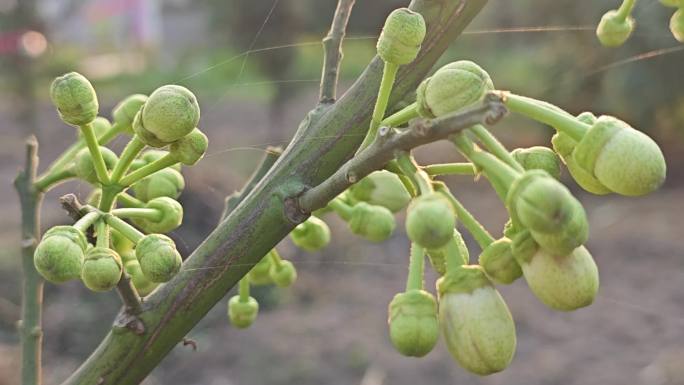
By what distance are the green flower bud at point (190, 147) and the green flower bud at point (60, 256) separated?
10cm

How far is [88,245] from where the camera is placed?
0.67 metres

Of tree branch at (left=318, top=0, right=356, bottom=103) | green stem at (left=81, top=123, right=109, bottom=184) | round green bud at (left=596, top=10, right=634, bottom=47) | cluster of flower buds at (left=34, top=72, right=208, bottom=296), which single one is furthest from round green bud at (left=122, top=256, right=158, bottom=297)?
round green bud at (left=596, top=10, right=634, bottom=47)

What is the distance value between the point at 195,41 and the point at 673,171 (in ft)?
43.5

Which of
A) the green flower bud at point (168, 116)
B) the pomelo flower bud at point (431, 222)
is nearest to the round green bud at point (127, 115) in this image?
the green flower bud at point (168, 116)

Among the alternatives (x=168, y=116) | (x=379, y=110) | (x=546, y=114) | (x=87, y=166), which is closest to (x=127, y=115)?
(x=87, y=166)

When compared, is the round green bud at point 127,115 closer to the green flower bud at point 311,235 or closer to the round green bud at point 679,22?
the green flower bud at point 311,235

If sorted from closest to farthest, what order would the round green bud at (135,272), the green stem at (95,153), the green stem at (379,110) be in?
1. the green stem at (379,110)
2. the green stem at (95,153)
3. the round green bud at (135,272)

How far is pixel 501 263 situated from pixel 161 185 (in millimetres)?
337

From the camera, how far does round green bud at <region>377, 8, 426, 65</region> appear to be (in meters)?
0.59

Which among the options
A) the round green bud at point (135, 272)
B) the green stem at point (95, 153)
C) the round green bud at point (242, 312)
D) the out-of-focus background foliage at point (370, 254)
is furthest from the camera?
the out-of-focus background foliage at point (370, 254)

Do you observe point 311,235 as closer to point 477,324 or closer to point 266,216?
point 266,216

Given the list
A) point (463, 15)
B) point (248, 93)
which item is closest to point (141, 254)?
point (463, 15)

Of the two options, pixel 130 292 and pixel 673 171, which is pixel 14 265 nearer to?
pixel 130 292

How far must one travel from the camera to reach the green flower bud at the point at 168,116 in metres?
0.66
